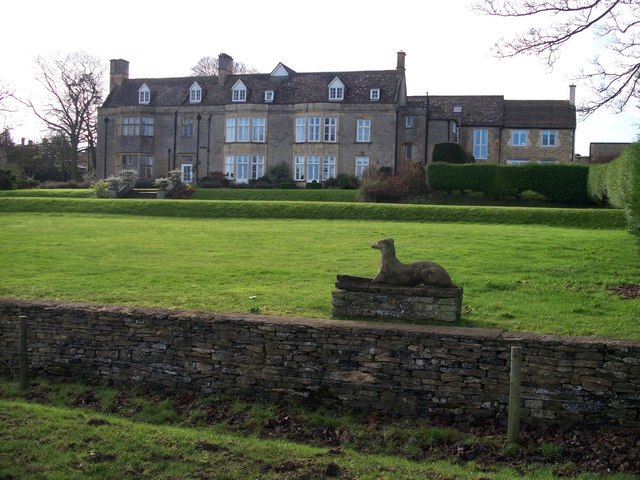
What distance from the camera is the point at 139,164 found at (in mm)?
55312

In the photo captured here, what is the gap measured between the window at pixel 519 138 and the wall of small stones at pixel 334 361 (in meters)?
47.6

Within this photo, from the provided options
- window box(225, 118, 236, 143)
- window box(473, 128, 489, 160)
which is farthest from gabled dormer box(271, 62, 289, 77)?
window box(473, 128, 489, 160)

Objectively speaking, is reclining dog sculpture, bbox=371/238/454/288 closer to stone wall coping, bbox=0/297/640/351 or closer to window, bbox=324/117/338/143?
stone wall coping, bbox=0/297/640/351

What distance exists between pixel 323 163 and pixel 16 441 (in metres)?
43.6

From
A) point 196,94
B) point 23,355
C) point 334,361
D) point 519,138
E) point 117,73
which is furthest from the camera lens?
point 117,73

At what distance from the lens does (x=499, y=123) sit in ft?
178

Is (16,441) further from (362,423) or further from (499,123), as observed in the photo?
(499,123)

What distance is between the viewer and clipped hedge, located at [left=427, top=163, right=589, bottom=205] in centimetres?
3534

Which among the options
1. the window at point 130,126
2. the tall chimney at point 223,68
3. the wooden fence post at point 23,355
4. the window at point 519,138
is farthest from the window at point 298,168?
the wooden fence post at point 23,355

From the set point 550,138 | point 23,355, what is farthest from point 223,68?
point 23,355

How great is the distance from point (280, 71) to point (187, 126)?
8.58 m

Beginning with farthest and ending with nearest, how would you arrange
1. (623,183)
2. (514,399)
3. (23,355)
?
(623,183), (23,355), (514,399)

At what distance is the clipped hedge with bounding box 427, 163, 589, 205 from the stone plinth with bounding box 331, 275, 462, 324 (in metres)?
27.1

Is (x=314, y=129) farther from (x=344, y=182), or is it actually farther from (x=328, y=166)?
(x=344, y=182)
